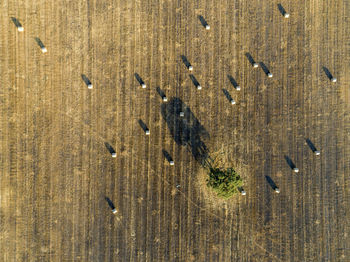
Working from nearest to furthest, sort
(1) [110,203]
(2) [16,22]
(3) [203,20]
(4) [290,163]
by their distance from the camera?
(2) [16,22], (1) [110,203], (3) [203,20], (4) [290,163]

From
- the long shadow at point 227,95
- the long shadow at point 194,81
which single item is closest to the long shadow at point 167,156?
the long shadow at point 194,81

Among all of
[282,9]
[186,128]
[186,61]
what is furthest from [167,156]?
[282,9]

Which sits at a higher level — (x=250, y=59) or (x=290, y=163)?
(x=250, y=59)

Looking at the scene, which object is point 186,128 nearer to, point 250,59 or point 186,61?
point 186,61

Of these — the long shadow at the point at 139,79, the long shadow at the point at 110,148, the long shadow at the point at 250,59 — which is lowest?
the long shadow at the point at 110,148

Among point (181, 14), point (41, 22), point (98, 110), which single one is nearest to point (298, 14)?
point (181, 14)

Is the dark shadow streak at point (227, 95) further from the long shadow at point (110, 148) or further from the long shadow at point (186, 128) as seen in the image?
the long shadow at point (110, 148)

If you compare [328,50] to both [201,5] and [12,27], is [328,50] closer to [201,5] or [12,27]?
[201,5]
